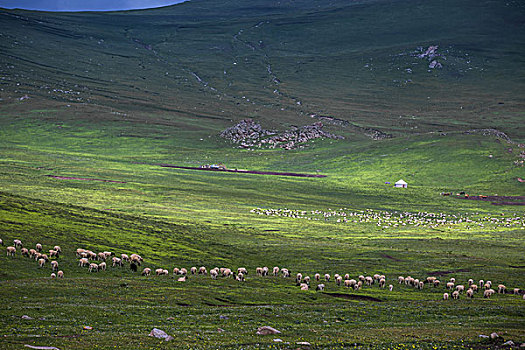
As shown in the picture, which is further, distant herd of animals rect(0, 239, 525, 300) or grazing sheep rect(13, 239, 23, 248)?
grazing sheep rect(13, 239, 23, 248)

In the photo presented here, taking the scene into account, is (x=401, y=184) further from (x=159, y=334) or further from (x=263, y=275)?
(x=159, y=334)

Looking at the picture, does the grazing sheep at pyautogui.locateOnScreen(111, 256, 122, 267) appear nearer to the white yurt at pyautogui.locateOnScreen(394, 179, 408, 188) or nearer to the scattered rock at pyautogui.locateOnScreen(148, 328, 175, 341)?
the scattered rock at pyautogui.locateOnScreen(148, 328, 175, 341)

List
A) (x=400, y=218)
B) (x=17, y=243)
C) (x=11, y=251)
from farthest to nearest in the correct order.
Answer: (x=400, y=218) < (x=17, y=243) < (x=11, y=251)

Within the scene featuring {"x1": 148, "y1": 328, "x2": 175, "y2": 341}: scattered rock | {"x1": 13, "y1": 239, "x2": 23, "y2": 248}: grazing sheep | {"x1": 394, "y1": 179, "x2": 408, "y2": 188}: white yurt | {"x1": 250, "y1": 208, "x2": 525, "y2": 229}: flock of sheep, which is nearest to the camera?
{"x1": 148, "y1": 328, "x2": 175, "y2": 341}: scattered rock

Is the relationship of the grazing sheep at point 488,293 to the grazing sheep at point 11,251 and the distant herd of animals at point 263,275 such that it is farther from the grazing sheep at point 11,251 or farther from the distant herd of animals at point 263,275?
the grazing sheep at point 11,251

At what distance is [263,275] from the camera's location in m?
47.5

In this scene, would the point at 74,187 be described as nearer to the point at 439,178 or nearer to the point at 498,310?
the point at 498,310

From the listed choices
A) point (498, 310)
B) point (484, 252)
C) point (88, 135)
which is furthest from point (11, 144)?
point (498, 310)

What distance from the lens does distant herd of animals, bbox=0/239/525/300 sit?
41625 mm

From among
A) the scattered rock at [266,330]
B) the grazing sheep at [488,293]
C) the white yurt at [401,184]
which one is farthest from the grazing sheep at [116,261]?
the white yurt at [401,184]

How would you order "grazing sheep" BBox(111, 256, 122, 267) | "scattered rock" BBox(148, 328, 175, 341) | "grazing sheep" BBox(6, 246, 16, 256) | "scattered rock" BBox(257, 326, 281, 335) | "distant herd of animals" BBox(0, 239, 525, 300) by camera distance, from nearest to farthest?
"scattered rock" BBox(148, 328, 175, 341) < "scattered rock" BBox(257, 326, 281, 335) < "grazing sheep" BBox(6, 246, 16, 256) < "distant herd of animals" BBox(0, 239, 525, 300) < "grazing sheep" BBox(111, 256, 122, 267)

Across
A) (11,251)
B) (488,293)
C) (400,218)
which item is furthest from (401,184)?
(11,251)

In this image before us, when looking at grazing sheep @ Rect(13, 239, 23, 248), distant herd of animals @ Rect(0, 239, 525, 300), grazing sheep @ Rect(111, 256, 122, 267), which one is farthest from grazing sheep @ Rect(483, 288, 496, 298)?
grazing sheep @ Rect(13, 239, 23, 248)

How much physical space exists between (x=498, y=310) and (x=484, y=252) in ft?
99.4
